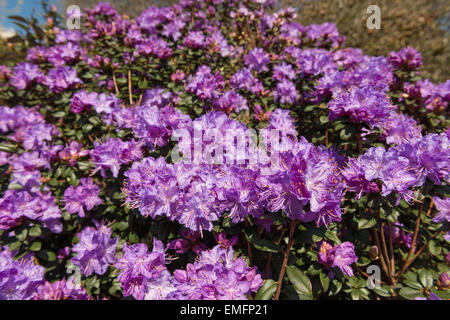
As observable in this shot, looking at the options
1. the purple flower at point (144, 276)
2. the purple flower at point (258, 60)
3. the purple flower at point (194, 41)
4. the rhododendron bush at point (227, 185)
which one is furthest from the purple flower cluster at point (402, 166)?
the purple flower at point (194, 41)

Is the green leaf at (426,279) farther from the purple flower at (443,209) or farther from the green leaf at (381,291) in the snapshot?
the purple flower at (443,209)

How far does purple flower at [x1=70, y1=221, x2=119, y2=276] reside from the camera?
1733 mm

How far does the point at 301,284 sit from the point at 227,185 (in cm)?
64

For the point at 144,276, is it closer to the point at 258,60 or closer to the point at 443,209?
the point at 443,209

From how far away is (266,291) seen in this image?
48.8 inches

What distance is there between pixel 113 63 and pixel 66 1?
26.4ft

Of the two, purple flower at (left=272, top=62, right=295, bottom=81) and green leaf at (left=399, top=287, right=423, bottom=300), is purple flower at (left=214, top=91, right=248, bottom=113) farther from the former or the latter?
green leaf at (left=399, top=287, right=423, bottom=300)

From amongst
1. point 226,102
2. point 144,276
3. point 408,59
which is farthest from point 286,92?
point 144,276

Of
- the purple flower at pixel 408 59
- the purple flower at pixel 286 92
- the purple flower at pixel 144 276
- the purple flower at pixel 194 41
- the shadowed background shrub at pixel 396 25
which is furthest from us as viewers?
the shadowed background shrub at pixel 396 25

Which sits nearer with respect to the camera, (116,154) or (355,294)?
(355,294)

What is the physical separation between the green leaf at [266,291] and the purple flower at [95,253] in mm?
1091

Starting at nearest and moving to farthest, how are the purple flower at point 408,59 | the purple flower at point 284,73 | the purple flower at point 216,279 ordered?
1. the purple flower at point 216,279
2. the purple flower at point 408,59
3. the purple flower at point 284,73

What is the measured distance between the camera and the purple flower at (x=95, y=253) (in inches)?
68.2
